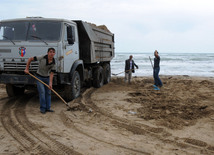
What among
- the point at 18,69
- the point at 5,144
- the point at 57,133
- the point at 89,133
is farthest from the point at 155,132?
the point at 18,69

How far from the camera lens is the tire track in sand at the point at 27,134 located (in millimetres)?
3663

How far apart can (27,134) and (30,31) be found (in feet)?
10.6

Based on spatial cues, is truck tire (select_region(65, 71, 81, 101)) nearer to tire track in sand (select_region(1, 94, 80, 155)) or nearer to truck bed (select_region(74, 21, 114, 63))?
truck bed (select_region(74, 21, 114, 63))

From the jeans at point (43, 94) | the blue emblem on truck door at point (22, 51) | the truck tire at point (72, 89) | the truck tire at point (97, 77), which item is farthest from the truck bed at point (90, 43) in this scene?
the jeans at point (43, 94)

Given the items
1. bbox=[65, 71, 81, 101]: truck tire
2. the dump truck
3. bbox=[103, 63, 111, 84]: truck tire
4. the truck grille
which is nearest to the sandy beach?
bbox=[65, 71, 81, 101]: truck tire

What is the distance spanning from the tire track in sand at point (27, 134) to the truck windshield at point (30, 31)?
198 centimetres

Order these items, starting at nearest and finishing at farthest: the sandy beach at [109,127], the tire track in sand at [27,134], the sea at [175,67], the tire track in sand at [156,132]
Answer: the tire track in sand at [27,134] → the sandy beach at [109,127] → the tire track in sand at [156,132] → the sea at [175,67]

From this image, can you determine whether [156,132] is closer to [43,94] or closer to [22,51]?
[43,94]

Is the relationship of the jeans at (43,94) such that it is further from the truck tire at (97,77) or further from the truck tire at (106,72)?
the truck tire at (106,72)

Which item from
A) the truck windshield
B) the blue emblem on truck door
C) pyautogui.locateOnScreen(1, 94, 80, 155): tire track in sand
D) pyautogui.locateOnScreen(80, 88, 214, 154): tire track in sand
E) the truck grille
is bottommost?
pyautogui.locateOnScreen(80, 88, 214, 154): tire track in sand

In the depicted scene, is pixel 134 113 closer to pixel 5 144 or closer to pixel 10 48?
pixel 5 144

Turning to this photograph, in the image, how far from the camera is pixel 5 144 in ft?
12.6

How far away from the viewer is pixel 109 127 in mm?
4863

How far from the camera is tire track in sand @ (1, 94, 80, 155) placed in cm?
366
